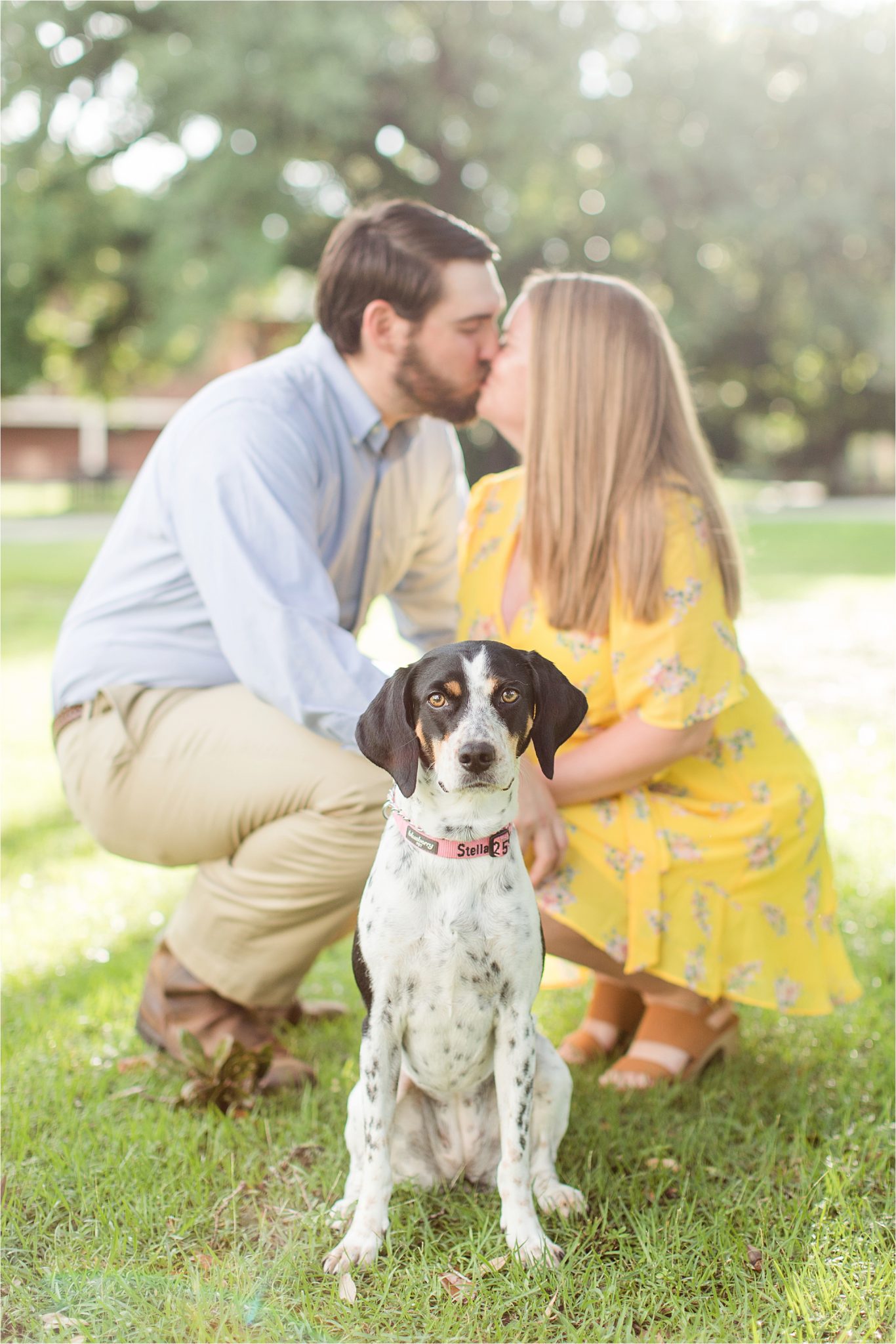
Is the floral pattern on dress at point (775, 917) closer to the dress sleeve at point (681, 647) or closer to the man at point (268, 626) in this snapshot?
the dress sleeve at point (681, 647)

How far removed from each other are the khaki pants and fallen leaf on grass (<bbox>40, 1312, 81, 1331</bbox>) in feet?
3.33

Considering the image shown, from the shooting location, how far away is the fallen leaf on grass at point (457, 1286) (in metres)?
2.21

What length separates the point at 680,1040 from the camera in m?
3.07

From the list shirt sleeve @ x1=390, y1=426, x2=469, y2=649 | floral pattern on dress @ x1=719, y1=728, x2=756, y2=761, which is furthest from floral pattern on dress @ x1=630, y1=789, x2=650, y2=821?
Result: shirt sleeve @ x1=390, y1=426, x2=469, y2=649

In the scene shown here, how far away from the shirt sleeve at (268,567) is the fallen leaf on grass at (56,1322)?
131 cm

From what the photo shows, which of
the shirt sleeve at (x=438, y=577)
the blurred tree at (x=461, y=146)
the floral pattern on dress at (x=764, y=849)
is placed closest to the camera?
the floral pattern on dress at (x=764, y=849)

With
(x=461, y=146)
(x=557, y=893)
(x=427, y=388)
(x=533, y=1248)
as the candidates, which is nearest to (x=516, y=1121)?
(x=533, y=1248)

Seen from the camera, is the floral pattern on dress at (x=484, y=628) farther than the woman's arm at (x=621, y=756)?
Yes

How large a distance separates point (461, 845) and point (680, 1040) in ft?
3.87

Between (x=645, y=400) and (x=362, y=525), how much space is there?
939 millimetres

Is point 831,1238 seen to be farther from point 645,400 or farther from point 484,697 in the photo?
point 645,400

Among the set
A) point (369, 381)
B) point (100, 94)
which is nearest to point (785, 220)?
point (100, 94)

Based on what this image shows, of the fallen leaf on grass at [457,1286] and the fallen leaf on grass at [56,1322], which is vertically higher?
the fallen leaf on grass at [457,1286]

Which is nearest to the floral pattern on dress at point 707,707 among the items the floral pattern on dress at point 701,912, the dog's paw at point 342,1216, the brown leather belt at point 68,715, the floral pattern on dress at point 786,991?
the floral pattern on dress at point 701,912
